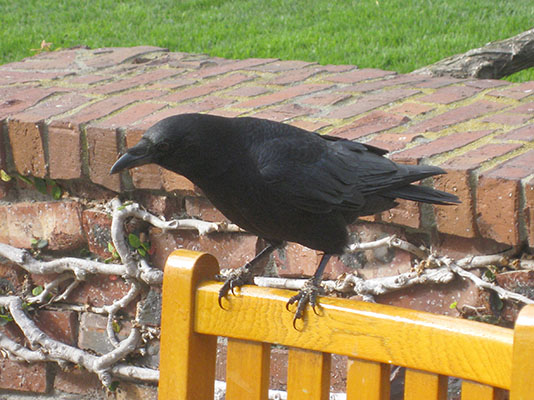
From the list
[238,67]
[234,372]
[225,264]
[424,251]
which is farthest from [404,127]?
[234,372]

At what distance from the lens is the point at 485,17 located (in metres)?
5.06

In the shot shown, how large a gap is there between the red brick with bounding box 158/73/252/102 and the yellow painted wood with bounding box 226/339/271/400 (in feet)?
5.05

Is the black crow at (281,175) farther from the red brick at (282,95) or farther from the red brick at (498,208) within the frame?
the red brick at (282,95)

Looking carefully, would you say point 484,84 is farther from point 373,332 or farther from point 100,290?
point 373,332

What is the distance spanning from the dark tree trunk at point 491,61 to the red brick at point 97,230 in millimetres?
1625

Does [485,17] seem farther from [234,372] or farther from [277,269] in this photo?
[234,372]

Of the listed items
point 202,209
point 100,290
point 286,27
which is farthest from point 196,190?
point 286,27

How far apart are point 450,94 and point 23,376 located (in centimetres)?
164

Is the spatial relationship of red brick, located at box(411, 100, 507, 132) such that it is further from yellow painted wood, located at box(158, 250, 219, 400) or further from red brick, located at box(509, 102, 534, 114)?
yellow painted wood, located at box(158, 250, 219, 400)

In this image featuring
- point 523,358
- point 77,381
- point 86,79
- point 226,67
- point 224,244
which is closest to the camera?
point 523,358

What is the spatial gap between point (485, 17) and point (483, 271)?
11.4ft

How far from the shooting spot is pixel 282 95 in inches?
108

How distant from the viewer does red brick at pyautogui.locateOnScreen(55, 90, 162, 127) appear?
2381mm

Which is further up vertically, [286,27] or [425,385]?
[425,385]
